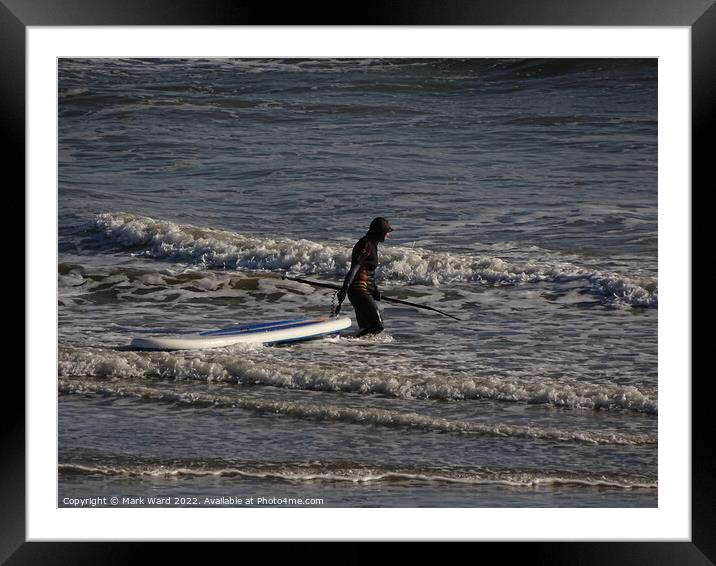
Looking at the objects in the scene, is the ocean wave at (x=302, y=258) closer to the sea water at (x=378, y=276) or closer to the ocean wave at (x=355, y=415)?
the sea water at (x=378, y=276)

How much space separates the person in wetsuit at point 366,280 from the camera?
307 inches

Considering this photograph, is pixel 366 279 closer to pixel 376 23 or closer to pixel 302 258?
pixel 302 258

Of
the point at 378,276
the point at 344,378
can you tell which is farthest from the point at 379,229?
the point at 378,276

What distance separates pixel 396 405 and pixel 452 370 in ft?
Answer: 2.91

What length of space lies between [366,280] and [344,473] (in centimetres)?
259

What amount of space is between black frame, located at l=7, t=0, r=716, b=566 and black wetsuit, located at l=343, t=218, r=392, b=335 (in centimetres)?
269

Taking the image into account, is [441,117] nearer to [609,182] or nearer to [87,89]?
[609,182]

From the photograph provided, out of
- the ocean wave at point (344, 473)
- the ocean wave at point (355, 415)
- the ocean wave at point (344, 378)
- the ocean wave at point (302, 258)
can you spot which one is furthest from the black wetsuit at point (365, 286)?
the ocean wave at point (344, 473)

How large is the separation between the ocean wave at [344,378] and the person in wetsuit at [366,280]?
0.62m

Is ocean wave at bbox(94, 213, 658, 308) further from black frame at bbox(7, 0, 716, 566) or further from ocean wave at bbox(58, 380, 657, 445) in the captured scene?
black frame at bbox(7, 0, 716, 566)

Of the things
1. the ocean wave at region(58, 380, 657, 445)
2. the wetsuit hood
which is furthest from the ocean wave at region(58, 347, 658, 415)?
the wetsuit hood

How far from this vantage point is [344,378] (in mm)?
7391

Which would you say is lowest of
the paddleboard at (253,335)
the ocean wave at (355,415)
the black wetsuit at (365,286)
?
the ocean wave at (355,415)

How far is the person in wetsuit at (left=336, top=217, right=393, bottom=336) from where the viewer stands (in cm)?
779
